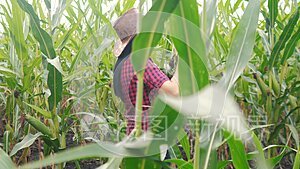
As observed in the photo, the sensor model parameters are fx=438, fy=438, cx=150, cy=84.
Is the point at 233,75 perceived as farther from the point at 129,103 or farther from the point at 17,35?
the point at 129,103

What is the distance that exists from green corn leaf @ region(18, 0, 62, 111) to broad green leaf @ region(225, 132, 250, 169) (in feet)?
1.40

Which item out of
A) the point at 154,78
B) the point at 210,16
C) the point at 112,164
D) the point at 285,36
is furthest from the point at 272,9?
the point at 112,164

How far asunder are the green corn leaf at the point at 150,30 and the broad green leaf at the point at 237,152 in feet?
0.38

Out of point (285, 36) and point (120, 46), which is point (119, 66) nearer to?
point (120, 46)

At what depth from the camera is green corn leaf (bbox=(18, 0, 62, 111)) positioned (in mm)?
717

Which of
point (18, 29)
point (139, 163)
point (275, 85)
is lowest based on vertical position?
point (139, 163)

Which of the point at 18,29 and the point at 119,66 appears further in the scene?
the point at 119,66

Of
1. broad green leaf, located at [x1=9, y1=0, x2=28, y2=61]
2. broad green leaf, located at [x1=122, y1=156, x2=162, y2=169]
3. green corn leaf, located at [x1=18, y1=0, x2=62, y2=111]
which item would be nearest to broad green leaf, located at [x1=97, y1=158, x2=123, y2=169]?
broad green leaf, located at [x1=122, y1=156, x2=162, y2=169]

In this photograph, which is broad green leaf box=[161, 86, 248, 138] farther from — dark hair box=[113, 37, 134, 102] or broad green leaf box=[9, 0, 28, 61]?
dark hair box=[113, 37, 134, 102]

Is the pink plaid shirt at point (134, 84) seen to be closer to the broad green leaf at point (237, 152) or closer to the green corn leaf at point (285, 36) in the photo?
the green corn leaf at point (285, 36)

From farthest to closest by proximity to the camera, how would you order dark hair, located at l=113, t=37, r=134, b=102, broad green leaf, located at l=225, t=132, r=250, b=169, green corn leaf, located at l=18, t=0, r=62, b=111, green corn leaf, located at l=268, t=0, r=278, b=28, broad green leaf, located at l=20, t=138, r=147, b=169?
dark hair, located at l=113, t=37, r=134, b=102 → green corn leaf, located at l=268, t=0, r=278, b=28 → green corn leaf, located at l=18, t=0, r=62, b=111 → broad green leaf, located at l=225, t=132, r=250, b=169 → broad green leaf, located at l=20, t=138, r=147, b=169

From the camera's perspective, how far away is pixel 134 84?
1.04 metres

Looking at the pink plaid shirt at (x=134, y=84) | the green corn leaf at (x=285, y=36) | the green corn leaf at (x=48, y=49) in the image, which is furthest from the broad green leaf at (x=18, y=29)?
the green corn leaf at (x=285, y=36)

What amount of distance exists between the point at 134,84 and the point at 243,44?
66 cm
